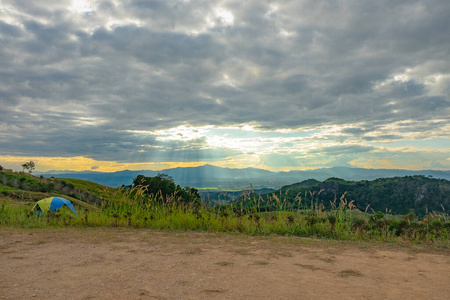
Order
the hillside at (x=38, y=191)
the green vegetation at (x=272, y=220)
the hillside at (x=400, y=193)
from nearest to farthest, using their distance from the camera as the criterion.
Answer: the green vegetation at (x=272, y=220) < the hillside at (x=38, y=191) < the hillside at (x=400, y=193)

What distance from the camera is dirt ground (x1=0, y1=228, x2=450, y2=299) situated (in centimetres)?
409

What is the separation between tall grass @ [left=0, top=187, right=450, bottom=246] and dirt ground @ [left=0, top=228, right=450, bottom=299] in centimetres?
136

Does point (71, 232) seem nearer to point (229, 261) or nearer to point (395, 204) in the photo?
point (229, 261)

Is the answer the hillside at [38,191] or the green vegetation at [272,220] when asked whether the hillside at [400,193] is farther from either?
the green vegetation at [272,220]

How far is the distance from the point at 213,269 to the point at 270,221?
209 inches

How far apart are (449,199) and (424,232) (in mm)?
46161

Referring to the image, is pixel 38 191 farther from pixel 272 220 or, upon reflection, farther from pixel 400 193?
pixel 400 193

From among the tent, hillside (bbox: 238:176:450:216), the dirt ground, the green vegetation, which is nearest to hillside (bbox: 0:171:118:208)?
the tent

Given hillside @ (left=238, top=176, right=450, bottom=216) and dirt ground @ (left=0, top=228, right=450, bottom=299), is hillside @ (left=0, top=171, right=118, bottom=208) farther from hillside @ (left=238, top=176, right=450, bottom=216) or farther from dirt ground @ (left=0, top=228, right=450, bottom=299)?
hillside @ (left=238, top=176, right=450, bottom=216)

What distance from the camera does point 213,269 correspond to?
16.9 feet

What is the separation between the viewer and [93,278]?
4.63m

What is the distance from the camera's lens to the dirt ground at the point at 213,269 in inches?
161

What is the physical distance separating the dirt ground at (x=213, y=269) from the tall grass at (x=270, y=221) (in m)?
1.36

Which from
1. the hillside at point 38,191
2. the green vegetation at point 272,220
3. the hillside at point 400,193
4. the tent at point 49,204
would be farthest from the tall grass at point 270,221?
the hillside at point 400,193
